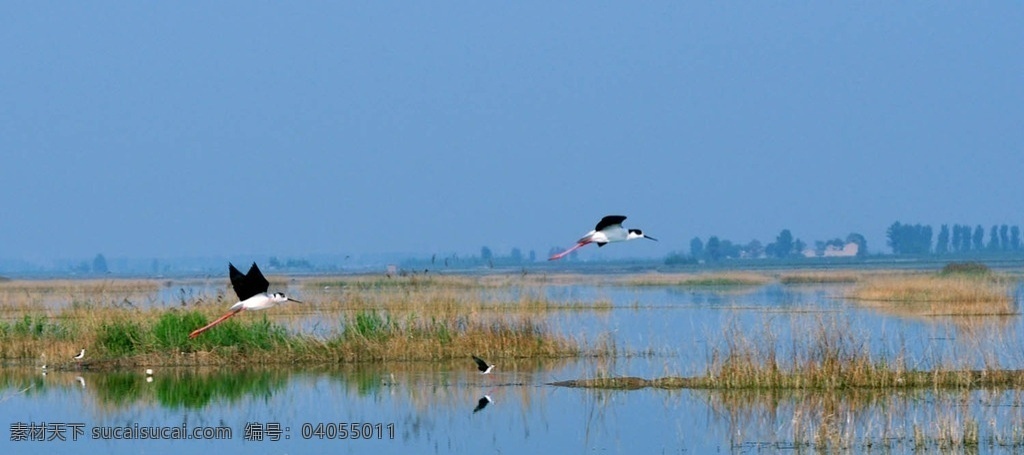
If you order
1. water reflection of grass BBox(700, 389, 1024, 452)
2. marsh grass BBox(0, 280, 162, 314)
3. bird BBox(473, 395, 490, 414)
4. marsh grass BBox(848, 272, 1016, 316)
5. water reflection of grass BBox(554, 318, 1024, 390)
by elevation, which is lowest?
water reflection of grass BBox(700, 389, 1024, 452)

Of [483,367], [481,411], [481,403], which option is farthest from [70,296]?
[481,411]

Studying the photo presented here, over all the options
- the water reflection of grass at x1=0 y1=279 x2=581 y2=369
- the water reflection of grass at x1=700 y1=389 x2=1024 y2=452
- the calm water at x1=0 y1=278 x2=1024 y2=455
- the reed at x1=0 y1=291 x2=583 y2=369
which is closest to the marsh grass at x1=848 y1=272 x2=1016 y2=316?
the calm water at x1=0 y1=278 x2=1024 y2=455

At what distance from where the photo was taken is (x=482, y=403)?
14219 mm

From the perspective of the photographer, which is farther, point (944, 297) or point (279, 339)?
point (944, 297)

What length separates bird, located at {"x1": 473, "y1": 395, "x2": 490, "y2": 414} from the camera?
1388 cm

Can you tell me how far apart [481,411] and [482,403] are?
45cm

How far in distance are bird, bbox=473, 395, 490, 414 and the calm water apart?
7 centimetres

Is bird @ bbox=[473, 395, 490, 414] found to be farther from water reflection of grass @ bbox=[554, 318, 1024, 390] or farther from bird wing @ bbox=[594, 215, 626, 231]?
bird wing @ bbox=[594, 215, 626, 231]

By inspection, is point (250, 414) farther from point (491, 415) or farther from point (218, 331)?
point (218, 331)

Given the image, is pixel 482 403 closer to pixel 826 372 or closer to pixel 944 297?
pixel 826 372

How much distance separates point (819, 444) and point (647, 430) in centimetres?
201

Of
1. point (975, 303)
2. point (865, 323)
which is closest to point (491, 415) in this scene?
point (865, 323)

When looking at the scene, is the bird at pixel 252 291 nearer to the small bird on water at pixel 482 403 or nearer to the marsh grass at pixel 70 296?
the small bird on water at pixel 482 403

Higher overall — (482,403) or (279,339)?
(279,339)
